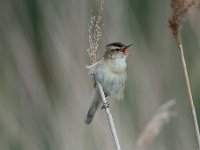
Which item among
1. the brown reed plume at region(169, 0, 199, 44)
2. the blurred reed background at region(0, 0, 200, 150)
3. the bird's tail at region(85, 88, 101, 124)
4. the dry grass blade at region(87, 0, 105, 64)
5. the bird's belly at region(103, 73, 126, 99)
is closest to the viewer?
the brown reed plume at region(169, 0, 199, 44)

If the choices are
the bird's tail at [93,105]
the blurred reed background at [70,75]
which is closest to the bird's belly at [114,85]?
the bird's tail at [93,105]

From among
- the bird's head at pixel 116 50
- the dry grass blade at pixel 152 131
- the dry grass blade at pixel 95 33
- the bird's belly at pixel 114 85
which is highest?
the dry grass blade at pixel 95 33

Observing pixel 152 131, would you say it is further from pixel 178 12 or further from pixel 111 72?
pixel 111 72

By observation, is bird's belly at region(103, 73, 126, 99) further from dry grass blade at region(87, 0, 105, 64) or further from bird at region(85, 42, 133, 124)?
dry grass blade at region(87, 0, 105, 64)

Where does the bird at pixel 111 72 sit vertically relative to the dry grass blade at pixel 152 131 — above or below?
above

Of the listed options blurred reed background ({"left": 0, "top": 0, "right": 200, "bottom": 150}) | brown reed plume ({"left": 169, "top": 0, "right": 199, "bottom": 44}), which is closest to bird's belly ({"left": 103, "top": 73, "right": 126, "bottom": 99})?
blurred reed background ({"left": 0, "top": 0, "right": 200, "bottom": 150})

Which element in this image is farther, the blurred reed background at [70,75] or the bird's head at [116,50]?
the blurred reed background at [70,75]

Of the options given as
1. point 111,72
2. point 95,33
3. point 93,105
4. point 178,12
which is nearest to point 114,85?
point 111,72

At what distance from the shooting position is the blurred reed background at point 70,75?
12.8ft

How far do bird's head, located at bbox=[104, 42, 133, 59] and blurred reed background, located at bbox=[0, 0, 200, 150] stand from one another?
1.20 ft

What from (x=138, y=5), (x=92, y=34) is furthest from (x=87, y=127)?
(x=92, y=34)

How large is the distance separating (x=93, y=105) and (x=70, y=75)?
0.49m

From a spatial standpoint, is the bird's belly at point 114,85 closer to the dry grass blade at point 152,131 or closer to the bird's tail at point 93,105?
the bird's tail at point 93,105

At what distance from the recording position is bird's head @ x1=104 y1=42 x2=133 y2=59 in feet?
11.8
